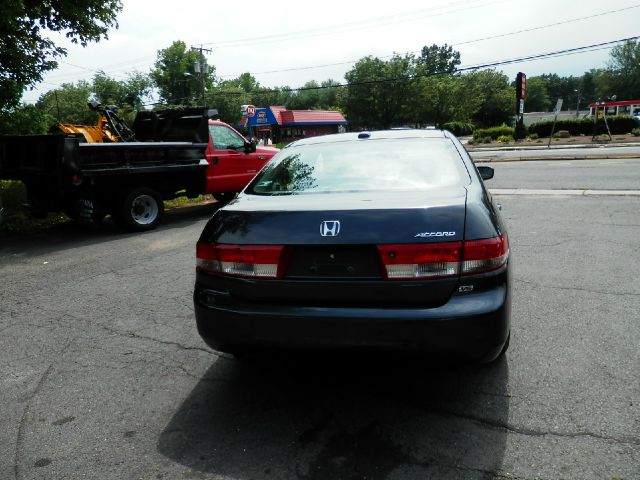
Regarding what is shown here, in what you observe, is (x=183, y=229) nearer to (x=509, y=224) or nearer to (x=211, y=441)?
(x=509, y=224)

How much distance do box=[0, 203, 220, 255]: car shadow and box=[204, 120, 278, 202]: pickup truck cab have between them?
0.80 m

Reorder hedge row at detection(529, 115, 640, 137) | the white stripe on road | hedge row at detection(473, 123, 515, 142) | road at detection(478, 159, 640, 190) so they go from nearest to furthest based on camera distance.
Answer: the white stripe on road → road at detection(478, 159, 640, 190) → hedge row at detection(529, 115, 640, 137) → hedge row at detection(473, 123, 515, 142)

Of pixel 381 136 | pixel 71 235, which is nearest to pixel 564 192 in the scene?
pixel 381 136

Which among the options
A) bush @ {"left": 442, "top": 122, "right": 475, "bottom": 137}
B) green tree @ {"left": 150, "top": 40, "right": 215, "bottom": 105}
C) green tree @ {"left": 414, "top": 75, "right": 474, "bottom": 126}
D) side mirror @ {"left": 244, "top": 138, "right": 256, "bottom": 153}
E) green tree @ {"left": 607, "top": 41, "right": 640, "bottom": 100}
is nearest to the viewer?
side mirror @ {"left": 244, "top": 138, "right": 256, "bottom": 153}

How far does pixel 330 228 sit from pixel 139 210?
7.05m

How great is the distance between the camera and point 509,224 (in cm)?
757

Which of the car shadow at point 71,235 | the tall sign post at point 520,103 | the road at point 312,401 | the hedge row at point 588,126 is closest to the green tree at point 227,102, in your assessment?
the tall sign post at point 520,103

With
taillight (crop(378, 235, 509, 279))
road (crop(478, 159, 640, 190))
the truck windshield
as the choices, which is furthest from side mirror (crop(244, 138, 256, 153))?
taillight (crop(378, 235, 509, 279))

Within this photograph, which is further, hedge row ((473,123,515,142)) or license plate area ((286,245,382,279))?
hedge row ((473,123,515,142))

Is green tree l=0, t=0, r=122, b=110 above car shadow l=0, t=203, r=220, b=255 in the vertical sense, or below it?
above

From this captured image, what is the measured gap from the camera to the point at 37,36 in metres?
10.1

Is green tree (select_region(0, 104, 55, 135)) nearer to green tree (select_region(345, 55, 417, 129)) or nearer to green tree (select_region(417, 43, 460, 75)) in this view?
green tree (select_region(345, 55, 417, 129))

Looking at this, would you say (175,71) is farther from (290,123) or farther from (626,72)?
(626,72)

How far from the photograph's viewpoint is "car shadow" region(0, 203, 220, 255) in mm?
7664
